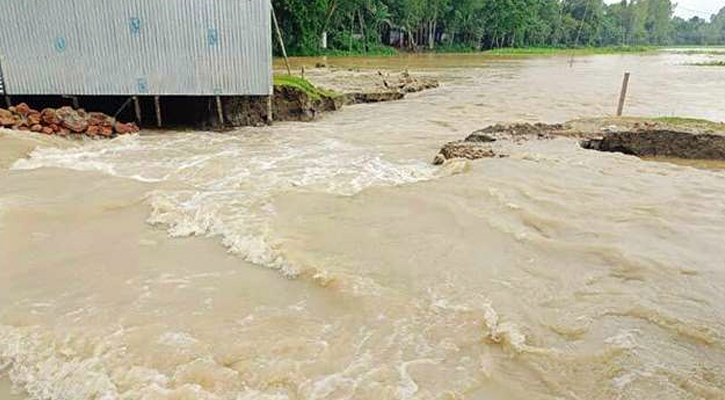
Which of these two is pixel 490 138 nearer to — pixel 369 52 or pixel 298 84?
pixel 298 84

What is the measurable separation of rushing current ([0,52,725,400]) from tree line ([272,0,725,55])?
1546 inches

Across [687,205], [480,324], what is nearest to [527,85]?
[687,205]

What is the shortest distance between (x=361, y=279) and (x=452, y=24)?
6906cm

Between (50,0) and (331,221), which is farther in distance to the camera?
(50,0)

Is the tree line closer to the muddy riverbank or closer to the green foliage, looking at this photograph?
the muddy riverbank

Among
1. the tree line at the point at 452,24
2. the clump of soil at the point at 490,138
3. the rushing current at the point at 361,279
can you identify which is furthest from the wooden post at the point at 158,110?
the tree line at the point at 452,24

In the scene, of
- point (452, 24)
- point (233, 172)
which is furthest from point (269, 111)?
point (452, 24)

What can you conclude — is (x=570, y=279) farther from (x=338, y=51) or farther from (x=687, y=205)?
(x=338, y=51)

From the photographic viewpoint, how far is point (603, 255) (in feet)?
20.0

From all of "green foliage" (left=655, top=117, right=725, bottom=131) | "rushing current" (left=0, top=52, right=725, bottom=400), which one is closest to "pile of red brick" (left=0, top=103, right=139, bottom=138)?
"rushing current" (left=0, top=52, right=725, bottom=400)

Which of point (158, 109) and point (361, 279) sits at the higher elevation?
point (158, 109)

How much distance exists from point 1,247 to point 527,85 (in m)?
27.2

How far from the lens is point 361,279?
549 cm

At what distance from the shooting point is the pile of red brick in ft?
40.1
